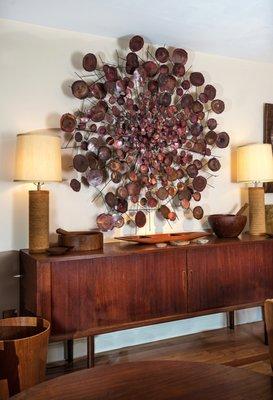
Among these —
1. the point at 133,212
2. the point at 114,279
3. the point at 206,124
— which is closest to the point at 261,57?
the point at 206,124

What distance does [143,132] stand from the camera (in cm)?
288

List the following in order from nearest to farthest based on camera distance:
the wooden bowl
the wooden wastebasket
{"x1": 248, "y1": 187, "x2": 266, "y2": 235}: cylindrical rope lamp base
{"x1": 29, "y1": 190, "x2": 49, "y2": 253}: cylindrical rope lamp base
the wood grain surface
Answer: the wood grain surface
the wooden wastebasket
{"x1": 29, "y1": 190, "x2": 49, "y2": 253}: cylindrical rope lamp base
the wooden bowl
{"x1": 248, "y1": 187, "x2": 266, "y2": 235}: cylindrical rope lamp base

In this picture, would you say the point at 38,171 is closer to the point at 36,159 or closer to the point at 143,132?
the point at 36,159

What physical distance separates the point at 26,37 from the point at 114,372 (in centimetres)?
227

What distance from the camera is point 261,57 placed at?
3367mm

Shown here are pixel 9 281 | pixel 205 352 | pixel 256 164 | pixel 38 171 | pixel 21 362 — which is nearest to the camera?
pixel 21 362

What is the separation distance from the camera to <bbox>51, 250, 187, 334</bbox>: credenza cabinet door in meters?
2.25

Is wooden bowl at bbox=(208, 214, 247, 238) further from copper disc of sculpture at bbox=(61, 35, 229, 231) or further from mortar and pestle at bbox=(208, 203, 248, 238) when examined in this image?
copper disc of sculpture at bbox=(61, 35, 229, 231)

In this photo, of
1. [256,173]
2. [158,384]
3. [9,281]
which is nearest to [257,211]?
[256,173]

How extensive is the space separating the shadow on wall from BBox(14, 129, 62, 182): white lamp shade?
1.77ft

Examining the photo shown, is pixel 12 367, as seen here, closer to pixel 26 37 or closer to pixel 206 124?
pixel 26 37

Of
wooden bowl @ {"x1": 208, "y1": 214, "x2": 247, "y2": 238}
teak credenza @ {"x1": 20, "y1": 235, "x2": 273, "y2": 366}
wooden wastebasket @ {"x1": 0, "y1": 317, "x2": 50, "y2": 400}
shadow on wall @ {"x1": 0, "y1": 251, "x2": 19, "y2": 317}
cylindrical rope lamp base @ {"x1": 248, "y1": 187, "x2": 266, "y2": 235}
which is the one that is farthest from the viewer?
cylindrical rope lamp base @ {"x1": 248, "y1": 187, "x2": 266, "y2": 235}

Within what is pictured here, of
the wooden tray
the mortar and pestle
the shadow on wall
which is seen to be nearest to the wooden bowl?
the mortar and pestle

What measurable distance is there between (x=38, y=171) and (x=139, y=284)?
0.93m
